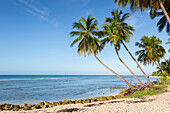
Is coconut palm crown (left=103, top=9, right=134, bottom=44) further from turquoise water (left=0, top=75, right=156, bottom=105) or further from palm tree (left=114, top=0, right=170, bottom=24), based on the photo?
turquoise water (left=0, top=75, right=156, bottom=105)

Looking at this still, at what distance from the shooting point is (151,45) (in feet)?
110

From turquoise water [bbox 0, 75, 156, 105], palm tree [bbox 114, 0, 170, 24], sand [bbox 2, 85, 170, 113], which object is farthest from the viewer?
turquoise water [bbox 0, 75, 156, 105]

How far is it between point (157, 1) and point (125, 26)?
5.87m

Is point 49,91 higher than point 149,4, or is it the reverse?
point 149,4

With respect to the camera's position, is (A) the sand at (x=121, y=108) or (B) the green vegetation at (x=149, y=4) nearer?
(A) the sand at (x=121, y=108)

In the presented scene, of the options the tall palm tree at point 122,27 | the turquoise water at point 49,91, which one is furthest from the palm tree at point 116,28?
the turquoise water at point 49,91

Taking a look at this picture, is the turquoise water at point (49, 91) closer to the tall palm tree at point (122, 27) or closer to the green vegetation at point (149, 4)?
the tall palm tree at point (122, 27)

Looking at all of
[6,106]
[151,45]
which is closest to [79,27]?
[6,106]

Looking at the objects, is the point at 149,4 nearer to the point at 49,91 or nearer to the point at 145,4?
the point at 145,4

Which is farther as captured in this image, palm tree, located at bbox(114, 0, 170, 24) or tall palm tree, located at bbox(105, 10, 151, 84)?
tall palm tree, located at bbox(105, 10, 151, 84)

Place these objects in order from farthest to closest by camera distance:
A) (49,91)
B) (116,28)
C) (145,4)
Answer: (49,91) < (116,28) < (145,4)

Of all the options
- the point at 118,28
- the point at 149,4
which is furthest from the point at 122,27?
the point at 149,4

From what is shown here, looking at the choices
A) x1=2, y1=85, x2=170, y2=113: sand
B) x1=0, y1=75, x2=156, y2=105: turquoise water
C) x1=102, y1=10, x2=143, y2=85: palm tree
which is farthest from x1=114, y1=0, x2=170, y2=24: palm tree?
x1=0, y1=75, x2=156, y2=105: turquoise water

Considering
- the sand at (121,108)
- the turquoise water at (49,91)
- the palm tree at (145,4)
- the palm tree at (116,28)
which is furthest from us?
the palm tree at (116,28)
